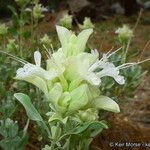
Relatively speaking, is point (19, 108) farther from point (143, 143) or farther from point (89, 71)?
point (89, 71)

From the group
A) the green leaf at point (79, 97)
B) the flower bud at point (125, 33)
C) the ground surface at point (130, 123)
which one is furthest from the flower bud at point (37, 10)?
the green leaf at point (79, 97)

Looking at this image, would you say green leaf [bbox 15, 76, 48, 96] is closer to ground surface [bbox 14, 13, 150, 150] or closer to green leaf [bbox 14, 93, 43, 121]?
green leaf [bbox 14, 93, 43, 121]

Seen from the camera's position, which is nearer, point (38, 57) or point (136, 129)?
point (38, 57)

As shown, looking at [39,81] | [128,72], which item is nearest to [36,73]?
[39,81]

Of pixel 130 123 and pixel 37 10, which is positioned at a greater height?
pixel 37 10

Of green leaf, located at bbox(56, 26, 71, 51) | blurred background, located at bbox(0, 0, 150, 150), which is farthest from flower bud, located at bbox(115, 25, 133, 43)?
green leaf, located at bbox(56, 26, 71, 51)

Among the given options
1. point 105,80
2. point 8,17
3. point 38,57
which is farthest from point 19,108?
point 8,17

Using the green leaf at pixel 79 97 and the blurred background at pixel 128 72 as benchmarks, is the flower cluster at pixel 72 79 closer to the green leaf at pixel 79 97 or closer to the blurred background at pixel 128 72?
the green leaf at pixel 79 97

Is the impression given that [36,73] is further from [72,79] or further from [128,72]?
[128,72]

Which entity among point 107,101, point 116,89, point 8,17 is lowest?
point 107,101
